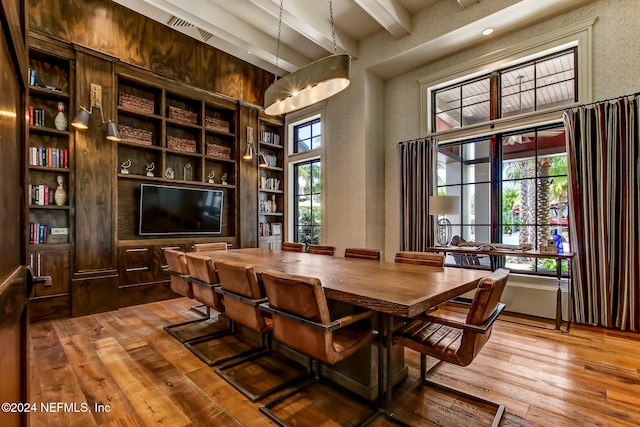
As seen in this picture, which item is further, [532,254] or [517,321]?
[517,321]

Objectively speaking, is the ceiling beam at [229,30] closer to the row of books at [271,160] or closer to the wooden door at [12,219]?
the row of books at [271,160]

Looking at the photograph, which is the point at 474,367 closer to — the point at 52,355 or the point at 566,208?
the point at 566,208

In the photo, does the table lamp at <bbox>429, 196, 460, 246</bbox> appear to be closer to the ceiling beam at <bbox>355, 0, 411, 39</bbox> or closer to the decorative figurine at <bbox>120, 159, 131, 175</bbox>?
the ceiling beam at <bbox>355, 0, 411, 39</bbox>

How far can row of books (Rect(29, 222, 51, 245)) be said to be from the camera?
3.40 m

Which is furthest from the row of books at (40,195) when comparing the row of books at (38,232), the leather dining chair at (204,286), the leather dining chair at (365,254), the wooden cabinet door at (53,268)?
the leather dining chair at (365,254)

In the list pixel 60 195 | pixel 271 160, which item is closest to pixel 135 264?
pixel 60 195

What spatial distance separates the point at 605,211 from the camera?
122 inches

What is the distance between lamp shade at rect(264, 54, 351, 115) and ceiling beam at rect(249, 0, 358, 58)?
1513mm

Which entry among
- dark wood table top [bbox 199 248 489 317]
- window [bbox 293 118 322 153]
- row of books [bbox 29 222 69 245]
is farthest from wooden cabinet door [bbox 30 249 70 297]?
window [bbox 293 118 322 153]

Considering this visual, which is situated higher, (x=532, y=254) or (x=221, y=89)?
(x=221, y=89)

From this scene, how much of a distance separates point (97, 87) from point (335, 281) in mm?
3974

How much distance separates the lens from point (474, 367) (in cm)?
238

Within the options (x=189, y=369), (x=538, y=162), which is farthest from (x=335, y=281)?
(x=538, y=162)

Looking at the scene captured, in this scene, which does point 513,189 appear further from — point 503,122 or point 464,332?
point 464,332
